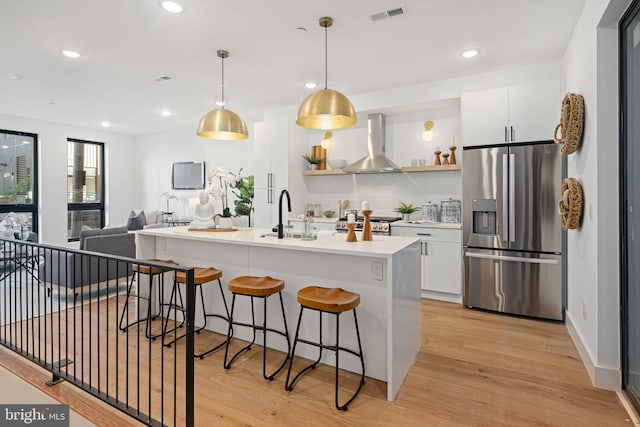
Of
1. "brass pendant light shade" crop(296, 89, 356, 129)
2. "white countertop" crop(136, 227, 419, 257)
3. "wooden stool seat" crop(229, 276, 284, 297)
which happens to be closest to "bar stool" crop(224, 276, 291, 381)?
"wooden stool seat" crop(229, 276, 284, 297)

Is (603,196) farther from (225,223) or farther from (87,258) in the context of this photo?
(87,258)

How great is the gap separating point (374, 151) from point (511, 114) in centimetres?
178

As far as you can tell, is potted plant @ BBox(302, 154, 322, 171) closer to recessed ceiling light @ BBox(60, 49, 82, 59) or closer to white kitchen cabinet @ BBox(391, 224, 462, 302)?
white kitchen cabinet @ BBox(391, 224, 462, 302)

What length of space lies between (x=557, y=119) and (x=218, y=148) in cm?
569

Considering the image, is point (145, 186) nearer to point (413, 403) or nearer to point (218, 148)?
point (218, 148)

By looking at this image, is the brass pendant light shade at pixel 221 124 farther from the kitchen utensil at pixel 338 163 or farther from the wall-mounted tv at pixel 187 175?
the wall-mounted tv at pixel 187 175

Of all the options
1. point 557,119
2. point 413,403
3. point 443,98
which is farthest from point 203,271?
point 557,119

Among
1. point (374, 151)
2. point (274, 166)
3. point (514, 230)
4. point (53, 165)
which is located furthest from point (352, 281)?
point (53, 165)

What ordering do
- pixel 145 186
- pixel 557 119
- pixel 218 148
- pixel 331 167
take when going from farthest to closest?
pixel 145 186
pixel 218 148
pixel 331 167
pixel 557 119

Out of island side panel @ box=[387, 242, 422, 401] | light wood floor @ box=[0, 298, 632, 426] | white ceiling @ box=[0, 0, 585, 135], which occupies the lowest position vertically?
light wood floor @ box=[0, 298, 632, 426]

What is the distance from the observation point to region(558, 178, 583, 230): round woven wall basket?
107 inches

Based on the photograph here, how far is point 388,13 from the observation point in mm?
2807

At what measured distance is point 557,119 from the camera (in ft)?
11.8

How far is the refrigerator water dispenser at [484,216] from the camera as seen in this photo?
3.83 meters
